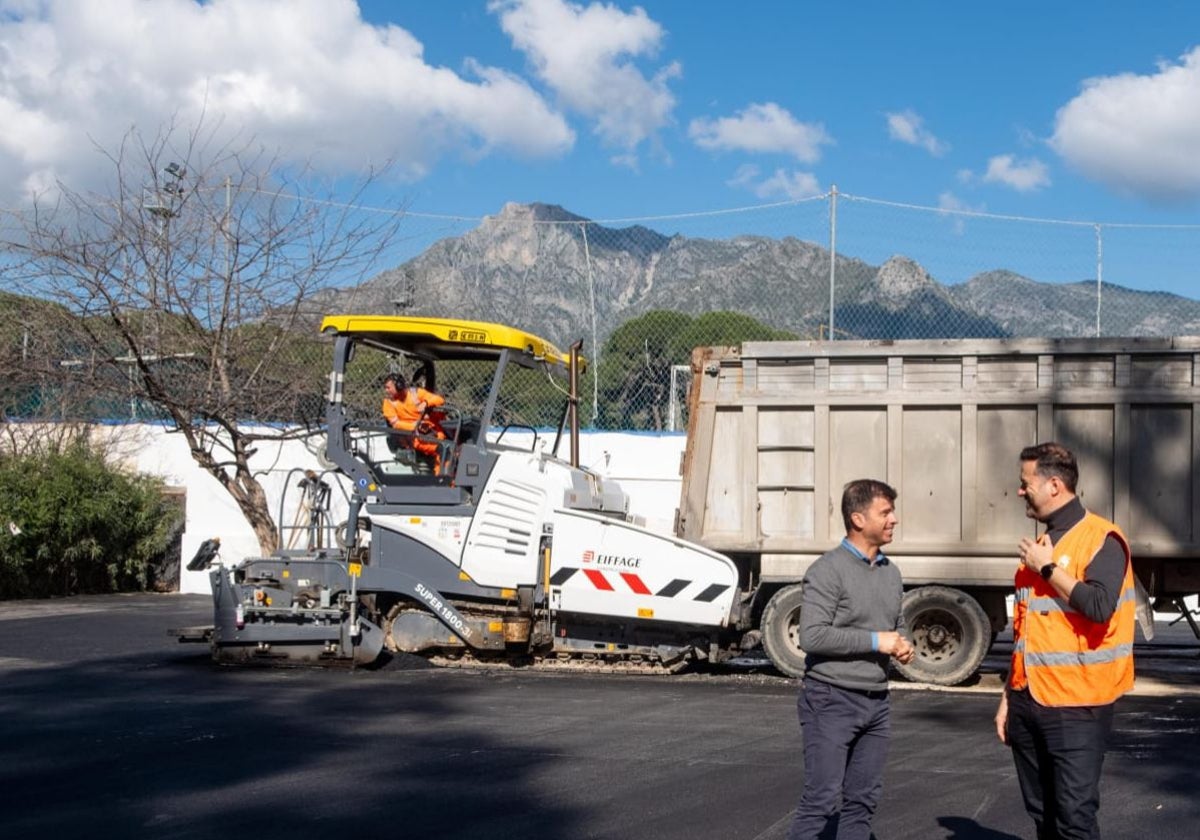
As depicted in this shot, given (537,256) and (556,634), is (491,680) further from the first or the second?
(537,256)

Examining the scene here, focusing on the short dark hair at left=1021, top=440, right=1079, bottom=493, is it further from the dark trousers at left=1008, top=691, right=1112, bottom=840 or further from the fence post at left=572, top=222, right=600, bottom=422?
the fence post at left=572, top=222, right=600, bottom=422

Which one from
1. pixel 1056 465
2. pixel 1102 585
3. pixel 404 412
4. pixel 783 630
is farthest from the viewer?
pixel 404 412

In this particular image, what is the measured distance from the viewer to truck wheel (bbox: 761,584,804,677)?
1105 cm

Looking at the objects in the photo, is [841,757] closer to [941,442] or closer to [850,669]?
[850,669]

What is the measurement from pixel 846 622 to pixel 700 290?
13.7m

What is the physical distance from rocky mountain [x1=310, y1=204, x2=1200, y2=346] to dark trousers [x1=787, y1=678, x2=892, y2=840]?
Result: 34.7 feet

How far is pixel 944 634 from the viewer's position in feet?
36.1

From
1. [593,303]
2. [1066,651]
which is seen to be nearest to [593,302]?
[593,303]

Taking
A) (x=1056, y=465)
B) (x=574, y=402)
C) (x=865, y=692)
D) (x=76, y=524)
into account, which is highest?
(x=574, y=402)

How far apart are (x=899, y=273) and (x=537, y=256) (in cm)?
569

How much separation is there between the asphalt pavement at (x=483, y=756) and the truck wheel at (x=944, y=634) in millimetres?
283

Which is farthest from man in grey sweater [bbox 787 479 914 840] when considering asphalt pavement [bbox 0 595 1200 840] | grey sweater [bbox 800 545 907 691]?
asphalt pavement [bbox 0 595 1200 840]

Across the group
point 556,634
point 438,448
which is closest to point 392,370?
point 438,448

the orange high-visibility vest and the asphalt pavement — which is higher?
the orange high-visibility vest
